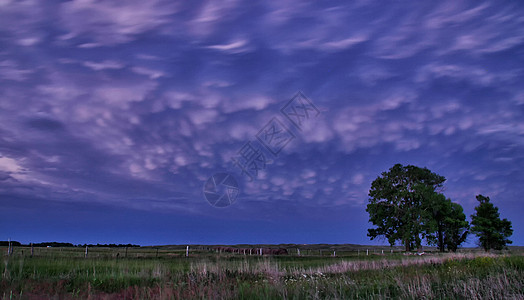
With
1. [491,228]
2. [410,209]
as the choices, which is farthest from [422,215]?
[491,228]

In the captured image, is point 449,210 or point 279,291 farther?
point 449,210

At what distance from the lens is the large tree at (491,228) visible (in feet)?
170

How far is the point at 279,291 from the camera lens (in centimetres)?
869

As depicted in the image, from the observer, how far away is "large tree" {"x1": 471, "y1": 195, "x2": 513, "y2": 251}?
51938 mm

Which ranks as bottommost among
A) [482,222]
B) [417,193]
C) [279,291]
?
[279,291]

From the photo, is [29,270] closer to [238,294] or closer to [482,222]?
[238,294]

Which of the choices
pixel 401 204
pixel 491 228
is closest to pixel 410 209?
pixel 401 204

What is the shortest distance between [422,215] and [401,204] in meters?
3.26

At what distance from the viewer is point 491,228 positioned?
5194cm

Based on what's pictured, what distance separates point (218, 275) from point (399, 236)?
39.1m

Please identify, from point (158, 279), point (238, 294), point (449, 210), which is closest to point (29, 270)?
point (158, 279)

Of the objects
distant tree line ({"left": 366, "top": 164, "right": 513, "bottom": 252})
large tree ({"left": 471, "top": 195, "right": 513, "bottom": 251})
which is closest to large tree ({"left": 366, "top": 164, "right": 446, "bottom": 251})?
distant tree line ({"left": 366, "top": 164, "right": 513, "bottom": 252})

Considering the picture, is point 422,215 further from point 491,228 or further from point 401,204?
point 491,228

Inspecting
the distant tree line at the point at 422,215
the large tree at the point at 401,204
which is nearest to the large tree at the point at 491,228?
the distant tree line at the point at 422,215
